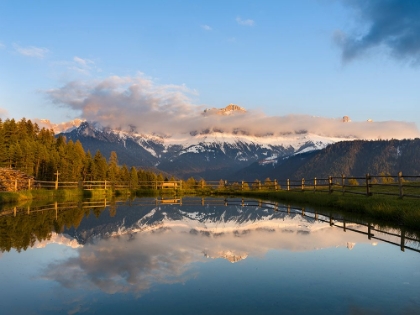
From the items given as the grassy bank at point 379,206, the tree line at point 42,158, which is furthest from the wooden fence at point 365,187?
the tree line at point 42,158

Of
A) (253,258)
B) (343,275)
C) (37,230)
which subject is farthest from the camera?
(37,230)

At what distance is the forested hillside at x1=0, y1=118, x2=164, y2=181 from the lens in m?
61.3

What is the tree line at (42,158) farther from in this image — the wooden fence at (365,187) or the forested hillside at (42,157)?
the wooden fence at (365,187)

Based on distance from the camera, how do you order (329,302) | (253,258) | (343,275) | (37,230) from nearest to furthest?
(329,302) < (343,275) < (253,258) < (37,230)

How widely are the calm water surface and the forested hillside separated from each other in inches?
1953

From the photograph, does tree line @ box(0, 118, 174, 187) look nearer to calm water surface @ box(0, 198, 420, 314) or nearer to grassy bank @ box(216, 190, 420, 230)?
grassy bank @ box(216, 190, 420, 230)

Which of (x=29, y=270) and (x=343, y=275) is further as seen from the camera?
→ (x=29, y=270)

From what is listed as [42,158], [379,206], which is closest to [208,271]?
[379,206]

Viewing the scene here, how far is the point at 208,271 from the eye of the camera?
9883mm

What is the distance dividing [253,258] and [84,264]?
523 cm

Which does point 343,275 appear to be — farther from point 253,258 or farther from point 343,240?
point 343,240

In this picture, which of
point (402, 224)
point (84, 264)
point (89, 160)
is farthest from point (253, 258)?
point (89, 160)

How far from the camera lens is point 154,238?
589 inches

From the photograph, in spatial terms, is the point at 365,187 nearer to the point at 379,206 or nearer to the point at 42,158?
the point at 379,206
